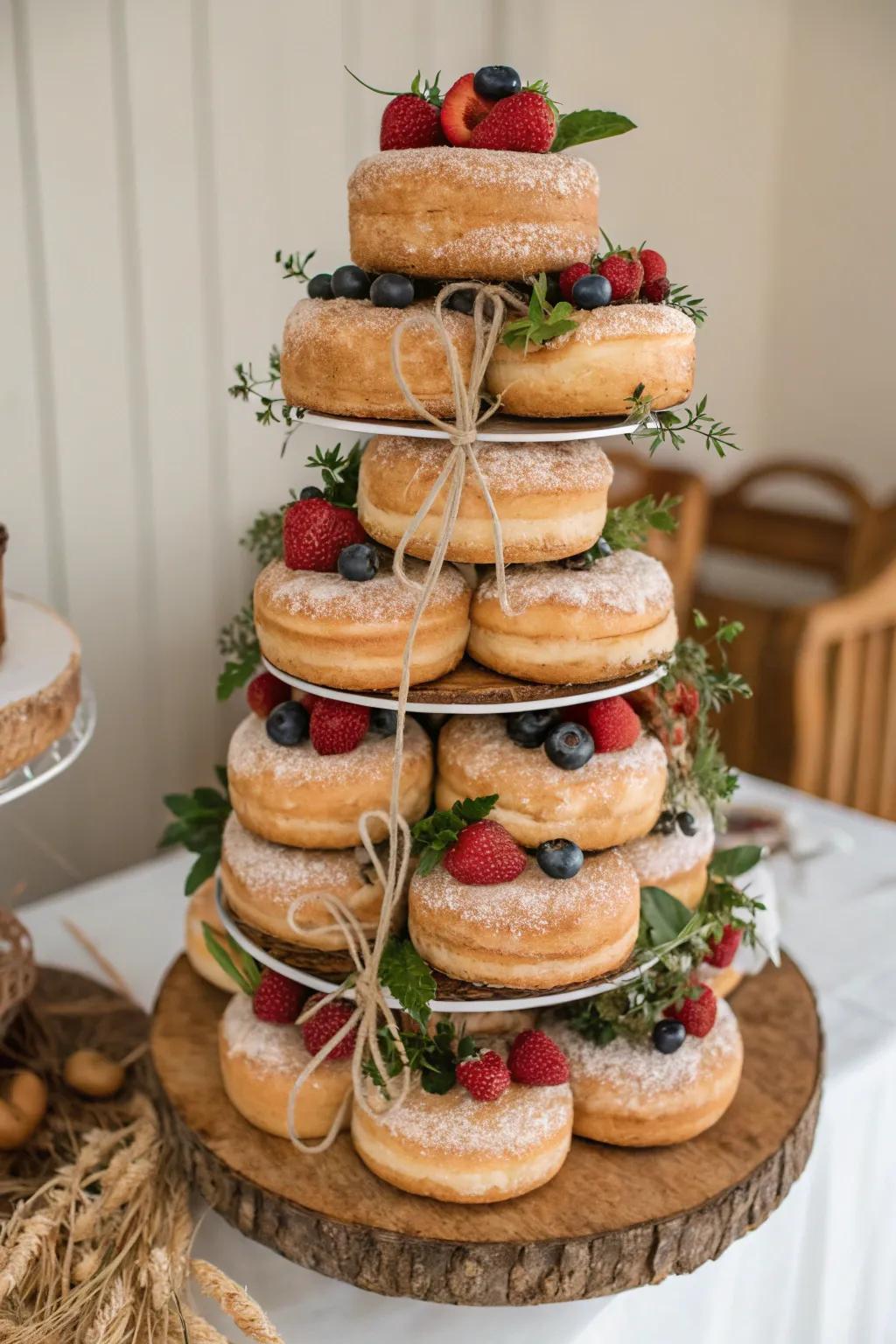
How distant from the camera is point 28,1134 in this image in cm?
128

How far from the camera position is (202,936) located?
1410 mm

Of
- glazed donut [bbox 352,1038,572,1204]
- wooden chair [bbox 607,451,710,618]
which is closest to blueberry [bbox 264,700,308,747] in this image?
glazed donut [bbox 352,1038,572,1204]

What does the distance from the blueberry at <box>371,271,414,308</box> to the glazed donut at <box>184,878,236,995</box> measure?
729mm

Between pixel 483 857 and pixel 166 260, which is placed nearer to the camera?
pixel 483 857

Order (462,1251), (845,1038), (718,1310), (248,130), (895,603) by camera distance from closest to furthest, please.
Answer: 1. (462,1251)
2. (718,1310)
3. (845,1038)
4. (248,130)
5. (895,603)

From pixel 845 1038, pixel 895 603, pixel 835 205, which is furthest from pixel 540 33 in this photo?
pixel 845 1038

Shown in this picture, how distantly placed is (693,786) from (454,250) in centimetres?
64

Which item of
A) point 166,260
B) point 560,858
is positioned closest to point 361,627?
point 560,858

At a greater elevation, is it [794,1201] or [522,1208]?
[522,1208]

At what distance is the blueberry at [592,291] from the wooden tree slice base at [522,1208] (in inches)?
31.4

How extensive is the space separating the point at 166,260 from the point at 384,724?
135 cm

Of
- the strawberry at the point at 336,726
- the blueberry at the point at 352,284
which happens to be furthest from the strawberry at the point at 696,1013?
the blueberry at the point at 352,284

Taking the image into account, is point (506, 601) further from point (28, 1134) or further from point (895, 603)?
point (895, 603)

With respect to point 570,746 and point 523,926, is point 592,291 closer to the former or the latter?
point 570,746
